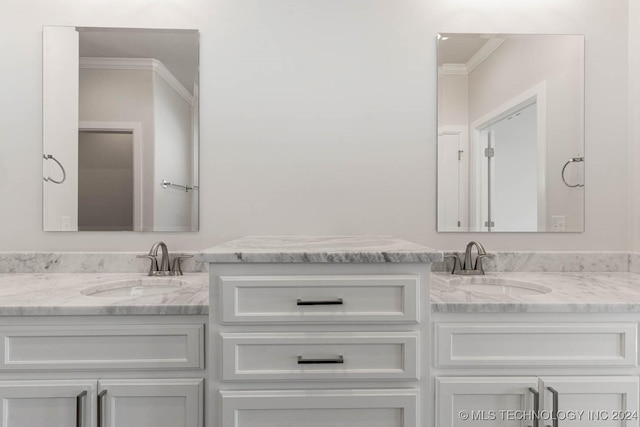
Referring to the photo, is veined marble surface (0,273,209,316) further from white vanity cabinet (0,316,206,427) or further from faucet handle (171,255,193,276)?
faucet handle (171,255,193,276)

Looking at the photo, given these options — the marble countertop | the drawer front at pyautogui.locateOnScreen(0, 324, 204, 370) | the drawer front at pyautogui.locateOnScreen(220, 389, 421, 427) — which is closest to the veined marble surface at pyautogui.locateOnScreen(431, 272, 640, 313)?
the marble countertop

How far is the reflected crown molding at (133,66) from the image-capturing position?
1709mm

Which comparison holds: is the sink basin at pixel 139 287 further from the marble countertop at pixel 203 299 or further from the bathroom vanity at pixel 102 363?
the bathroom vanity at pixel 102 363

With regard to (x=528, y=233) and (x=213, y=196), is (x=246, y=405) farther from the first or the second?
(x=528, y=233)

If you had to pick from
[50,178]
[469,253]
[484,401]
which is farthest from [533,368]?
[50,178]

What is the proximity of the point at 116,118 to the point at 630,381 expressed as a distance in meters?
2.10

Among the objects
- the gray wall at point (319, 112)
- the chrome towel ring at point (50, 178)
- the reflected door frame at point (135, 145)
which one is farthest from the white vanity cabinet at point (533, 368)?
the chrome towel ring at point (50, 178)

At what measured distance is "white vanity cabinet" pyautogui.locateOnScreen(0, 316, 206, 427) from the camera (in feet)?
3.70

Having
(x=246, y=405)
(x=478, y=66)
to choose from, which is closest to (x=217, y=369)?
(x=246, y=405)

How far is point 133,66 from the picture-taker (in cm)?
171

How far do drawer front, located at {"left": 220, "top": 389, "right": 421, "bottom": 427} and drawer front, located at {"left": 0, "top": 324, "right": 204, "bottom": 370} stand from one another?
0.21 metres

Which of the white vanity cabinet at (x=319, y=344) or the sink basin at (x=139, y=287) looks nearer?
the white vanity cabinet at (x=319, y=344)

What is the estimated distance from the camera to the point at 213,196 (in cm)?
174

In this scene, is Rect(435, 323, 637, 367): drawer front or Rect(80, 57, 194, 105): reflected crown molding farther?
Rect(80, 57, 194, 105): reflected crown molding
